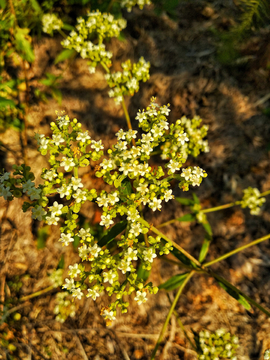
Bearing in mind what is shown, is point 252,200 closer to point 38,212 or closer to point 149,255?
point 149,255

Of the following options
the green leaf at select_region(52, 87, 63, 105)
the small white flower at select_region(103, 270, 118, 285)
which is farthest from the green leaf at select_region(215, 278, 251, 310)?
the green leaf at select_region(52, 87, 63, 105)

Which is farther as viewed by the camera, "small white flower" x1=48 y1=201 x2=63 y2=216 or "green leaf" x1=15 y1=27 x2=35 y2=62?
"green leaf" x1=15 y1=27 x2=35 y2=62

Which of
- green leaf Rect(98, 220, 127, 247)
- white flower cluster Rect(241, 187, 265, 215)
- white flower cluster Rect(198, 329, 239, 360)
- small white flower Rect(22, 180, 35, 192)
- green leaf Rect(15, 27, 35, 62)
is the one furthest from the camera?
green leaf Rect(15, 27, 35, 62)

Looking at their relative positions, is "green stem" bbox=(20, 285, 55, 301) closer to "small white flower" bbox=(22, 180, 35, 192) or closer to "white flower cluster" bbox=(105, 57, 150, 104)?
"small white flower" bbox=(22, 180, 35, 192)

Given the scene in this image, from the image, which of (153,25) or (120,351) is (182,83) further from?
(120,351)

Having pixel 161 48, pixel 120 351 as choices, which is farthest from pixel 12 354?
pixel 161 48

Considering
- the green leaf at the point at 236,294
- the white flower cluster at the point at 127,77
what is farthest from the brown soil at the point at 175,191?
the white flower cluster at the point at 127,77
